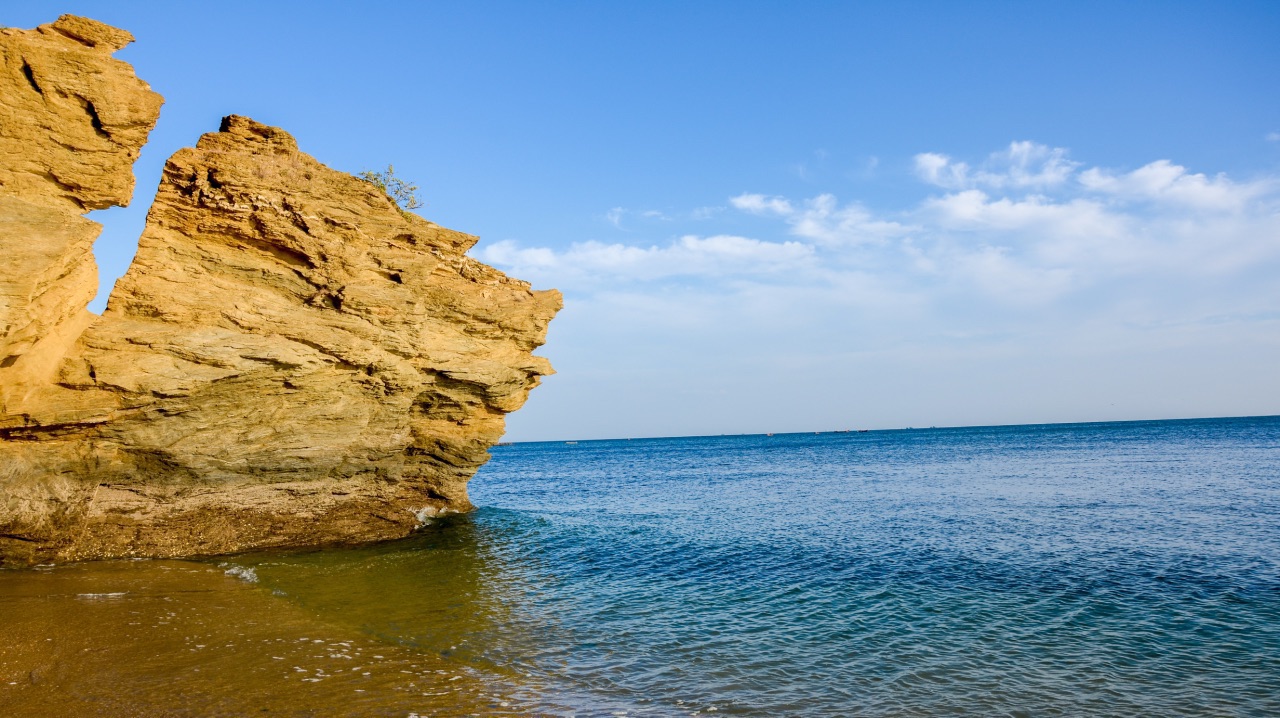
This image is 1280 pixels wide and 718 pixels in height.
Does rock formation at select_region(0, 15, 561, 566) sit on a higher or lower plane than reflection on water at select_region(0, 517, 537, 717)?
higher

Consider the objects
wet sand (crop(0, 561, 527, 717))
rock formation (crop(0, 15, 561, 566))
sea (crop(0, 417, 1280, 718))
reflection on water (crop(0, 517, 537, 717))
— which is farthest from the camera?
rock formation (crop(0, 15, 561, 566))

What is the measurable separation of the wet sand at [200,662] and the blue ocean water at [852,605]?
83cm

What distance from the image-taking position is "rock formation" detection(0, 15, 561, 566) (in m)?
12.7

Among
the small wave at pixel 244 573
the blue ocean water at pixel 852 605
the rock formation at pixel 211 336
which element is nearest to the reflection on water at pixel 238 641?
the small wave at pixel 244 573

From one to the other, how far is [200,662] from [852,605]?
10.9 m

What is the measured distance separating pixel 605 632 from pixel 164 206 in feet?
46.9

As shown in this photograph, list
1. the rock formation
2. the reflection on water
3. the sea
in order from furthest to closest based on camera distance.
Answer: the rock formation, the sea, the reflection on water

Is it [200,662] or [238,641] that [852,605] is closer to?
[238,641]

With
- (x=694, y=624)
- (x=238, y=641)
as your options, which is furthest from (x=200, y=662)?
(x=694, y=624)

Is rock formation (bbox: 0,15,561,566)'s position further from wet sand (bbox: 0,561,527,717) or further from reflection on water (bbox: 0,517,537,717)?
wet sand (bbox: 0,561,527,717)

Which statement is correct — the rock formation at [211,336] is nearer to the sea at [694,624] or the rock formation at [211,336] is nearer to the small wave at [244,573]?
the sea at [694,624]

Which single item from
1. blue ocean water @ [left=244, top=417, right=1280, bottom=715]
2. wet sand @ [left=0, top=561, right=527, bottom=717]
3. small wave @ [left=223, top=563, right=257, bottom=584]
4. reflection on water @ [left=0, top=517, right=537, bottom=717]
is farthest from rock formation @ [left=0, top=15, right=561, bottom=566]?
wet sand @ [left=0, top=561, right=527, bottom=717]

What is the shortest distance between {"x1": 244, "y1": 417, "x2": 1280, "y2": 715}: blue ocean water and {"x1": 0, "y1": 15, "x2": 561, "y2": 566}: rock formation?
2.86m

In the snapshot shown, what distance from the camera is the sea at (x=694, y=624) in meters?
8.61
